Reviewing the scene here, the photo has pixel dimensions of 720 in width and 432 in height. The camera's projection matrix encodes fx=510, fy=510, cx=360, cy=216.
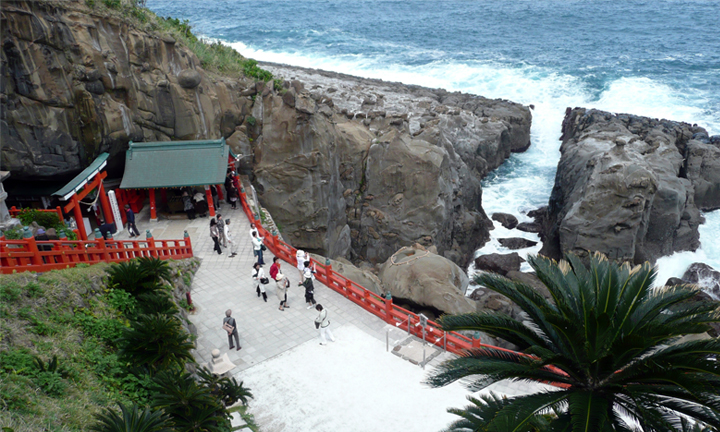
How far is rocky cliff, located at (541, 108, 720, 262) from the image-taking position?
31.4 m

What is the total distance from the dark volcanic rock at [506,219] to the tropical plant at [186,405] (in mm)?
33470

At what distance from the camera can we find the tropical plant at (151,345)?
12.2m

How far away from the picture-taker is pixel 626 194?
102 ft

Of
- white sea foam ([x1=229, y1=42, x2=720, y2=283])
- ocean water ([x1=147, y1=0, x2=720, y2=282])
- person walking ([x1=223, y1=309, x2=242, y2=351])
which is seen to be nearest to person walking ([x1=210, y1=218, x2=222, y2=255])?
person walking ([x1=223, y1=309, x2=242, y2=351])

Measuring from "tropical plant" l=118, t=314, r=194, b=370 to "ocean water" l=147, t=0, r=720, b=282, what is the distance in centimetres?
2924

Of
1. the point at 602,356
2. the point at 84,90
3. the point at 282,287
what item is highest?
the point at 84,90

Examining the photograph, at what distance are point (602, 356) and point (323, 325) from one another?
9.26m

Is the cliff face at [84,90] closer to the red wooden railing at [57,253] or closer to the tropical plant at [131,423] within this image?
the red wooden railing at [57,253]

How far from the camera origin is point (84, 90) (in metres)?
23.8

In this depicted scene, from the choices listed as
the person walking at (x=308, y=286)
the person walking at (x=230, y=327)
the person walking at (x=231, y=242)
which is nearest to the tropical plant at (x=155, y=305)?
the person walking at (x=230, y=327)

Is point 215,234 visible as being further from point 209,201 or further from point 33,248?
point 33,248

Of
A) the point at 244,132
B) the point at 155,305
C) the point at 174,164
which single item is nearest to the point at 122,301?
the point at 155,305

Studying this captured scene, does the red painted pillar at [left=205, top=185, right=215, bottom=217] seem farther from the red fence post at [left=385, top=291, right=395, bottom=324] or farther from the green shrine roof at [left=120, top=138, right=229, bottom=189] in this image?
the red fence post at [left=385, top=291, right=395, bottom=324]

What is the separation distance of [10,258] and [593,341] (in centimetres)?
1660
